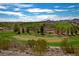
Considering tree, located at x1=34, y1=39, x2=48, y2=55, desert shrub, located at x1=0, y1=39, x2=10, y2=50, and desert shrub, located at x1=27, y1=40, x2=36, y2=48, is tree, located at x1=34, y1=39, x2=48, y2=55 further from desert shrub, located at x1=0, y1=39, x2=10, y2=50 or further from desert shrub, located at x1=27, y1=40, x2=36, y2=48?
desert shrub, located at x1=0, y1=39, x2=10, y2=50

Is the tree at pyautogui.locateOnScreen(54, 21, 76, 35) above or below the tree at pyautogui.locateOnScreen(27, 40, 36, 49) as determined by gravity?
above

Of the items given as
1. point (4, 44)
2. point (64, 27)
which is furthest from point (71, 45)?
point (4, 44)

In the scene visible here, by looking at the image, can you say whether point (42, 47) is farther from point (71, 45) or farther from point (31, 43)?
point (71, 45)

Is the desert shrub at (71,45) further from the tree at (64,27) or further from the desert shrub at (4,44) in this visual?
the desert shrub at (4,44)

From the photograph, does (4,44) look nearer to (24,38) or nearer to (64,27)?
(24,38)

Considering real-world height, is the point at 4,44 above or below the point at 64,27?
below

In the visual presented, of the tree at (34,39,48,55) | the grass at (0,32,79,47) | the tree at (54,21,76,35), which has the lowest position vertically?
the tree at (34,39,48,55)

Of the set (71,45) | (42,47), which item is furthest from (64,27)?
(42,47)

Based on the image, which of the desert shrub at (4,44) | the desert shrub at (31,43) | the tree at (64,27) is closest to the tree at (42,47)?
the desert shrub at (31,43)

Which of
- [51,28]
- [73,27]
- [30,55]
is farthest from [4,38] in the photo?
[73,27]

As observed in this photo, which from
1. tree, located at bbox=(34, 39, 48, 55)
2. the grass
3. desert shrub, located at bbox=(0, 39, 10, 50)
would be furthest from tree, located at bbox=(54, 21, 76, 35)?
desert shrub, located at bbox=(0, 39, 10, 50)

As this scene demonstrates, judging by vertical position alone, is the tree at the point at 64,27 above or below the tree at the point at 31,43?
above

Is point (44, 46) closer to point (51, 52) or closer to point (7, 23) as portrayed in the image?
point (51, 52)

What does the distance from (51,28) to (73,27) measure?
0.73 ft
